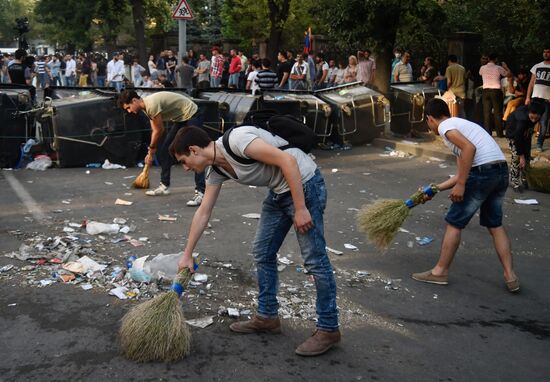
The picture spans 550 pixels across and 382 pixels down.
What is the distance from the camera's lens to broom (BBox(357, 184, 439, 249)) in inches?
225

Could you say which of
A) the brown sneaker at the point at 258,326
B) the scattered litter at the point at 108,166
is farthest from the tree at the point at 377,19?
the brown sneaker at the point at 258,326

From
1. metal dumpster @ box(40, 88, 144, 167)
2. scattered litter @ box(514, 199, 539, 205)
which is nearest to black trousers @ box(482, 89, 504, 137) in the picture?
scattered litter @ box(514, 199, 539, 205)

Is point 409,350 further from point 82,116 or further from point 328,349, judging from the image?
point 82,116

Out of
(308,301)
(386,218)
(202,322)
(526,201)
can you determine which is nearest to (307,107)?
(526,201)

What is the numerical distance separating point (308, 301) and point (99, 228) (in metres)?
2.79

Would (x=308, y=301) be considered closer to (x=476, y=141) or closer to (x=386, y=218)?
(x=386, y=218)

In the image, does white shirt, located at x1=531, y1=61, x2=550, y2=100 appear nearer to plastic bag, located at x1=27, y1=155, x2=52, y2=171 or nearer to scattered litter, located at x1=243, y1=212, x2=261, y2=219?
scattered litter, located at x1=243, y1=212, x2=261, y2=219

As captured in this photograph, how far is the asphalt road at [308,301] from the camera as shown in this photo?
3906 millimetres

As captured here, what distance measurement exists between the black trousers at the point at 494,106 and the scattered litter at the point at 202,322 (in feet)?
34.3

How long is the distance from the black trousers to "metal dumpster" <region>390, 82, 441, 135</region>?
1.32m

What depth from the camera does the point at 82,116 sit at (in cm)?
1056

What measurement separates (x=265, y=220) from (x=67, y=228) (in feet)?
11.3

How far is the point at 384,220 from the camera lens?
228 inches

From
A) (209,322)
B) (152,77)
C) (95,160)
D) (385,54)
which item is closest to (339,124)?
(385,54)
